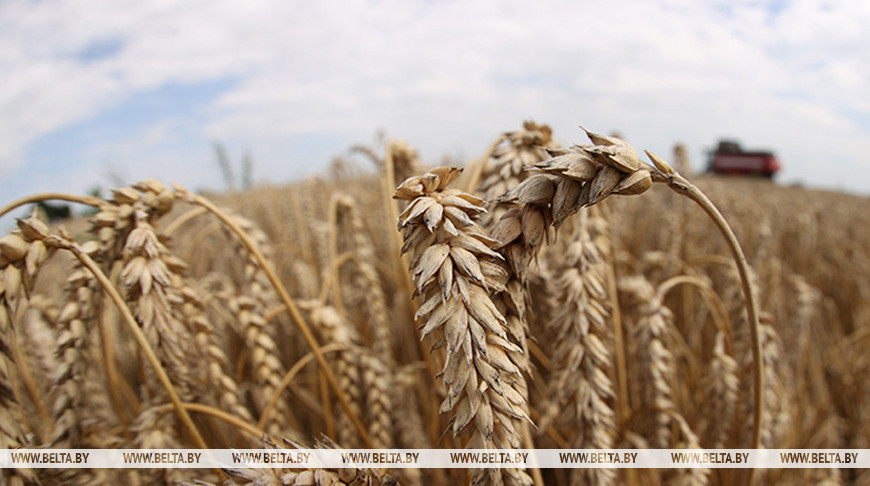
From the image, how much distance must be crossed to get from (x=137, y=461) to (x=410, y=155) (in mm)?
1054

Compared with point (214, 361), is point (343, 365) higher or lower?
lower

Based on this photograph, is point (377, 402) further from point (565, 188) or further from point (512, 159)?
point (565, 188)

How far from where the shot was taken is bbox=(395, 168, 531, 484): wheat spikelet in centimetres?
51

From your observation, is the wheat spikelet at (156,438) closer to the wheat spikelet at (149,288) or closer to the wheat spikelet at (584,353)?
the wheat spikelet at (149,288)

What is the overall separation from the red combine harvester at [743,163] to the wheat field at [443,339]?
909 inches

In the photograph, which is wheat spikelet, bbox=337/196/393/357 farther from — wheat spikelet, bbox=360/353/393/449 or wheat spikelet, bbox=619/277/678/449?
wheat spikelet, bbox=619/277/678/449

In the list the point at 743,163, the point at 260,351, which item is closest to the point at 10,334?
the point at 260,351

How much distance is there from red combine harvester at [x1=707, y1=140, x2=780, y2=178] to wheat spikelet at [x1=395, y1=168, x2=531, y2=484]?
81.7 ft

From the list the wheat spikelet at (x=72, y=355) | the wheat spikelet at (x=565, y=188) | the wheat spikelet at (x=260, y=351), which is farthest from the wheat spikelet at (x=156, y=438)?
the wheat spikelet at (x=565, y=188)

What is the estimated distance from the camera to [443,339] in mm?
553

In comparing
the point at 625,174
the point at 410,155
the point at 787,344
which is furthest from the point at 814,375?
the point at 625,174

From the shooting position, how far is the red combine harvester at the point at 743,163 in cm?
2188

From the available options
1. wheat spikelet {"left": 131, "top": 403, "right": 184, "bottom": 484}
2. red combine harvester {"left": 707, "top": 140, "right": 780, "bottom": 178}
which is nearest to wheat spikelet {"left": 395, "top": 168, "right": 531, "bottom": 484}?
wheat spikelet {"left": 131, "top": 403, "right": 184, "bottom": 484}

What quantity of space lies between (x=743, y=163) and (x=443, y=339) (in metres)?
26.6
